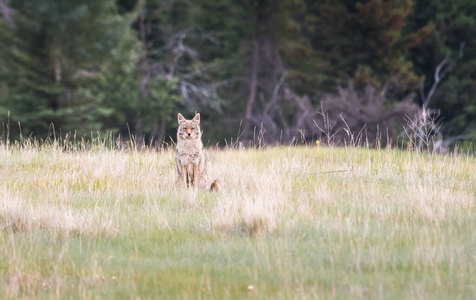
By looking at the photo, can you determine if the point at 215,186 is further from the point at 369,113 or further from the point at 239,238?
the point at 369,113

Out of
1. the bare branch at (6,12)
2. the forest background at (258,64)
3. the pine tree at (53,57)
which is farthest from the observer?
the bare branch at (6,12)

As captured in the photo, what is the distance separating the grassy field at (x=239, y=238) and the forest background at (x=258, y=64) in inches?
624

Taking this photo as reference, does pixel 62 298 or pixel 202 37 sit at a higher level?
pixel 202 37

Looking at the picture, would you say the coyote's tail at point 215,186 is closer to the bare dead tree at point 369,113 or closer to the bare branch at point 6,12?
the bare dead tree at point 369,113

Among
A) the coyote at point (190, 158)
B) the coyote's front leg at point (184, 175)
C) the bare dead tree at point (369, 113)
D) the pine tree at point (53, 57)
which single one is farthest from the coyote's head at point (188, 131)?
the pine tree at point (53, 57)

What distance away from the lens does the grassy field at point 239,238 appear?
4.52 metres

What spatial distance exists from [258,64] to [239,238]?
24668mm

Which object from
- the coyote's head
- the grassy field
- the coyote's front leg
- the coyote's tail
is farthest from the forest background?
the coyote's tail

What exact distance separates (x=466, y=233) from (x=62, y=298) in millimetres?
3905

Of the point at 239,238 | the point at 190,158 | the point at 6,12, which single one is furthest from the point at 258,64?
the point at 239,238

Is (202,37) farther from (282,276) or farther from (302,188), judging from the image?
(282,276)

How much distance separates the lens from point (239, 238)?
582cm

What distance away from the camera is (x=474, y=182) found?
29.7 feet

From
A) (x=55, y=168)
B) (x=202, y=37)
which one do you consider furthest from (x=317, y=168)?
(x=202, y=37)
